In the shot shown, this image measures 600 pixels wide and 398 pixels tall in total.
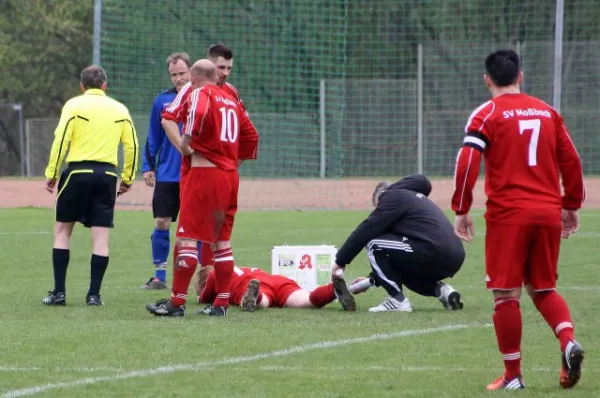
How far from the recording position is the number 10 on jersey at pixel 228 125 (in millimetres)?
9008

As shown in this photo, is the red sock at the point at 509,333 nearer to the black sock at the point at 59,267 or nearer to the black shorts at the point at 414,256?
the black shorts at the point at 414,256

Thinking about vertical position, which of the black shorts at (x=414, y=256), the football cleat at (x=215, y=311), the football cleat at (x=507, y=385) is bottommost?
the football cleat at (x=215, y=311)

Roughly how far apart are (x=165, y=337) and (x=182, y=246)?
1.26 m

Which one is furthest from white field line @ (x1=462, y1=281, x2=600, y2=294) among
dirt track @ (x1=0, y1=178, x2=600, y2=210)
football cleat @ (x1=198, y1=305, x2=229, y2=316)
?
dirt track @ (x1=0, y1=178, x2=600, y2=210)

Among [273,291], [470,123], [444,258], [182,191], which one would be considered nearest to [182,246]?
[182,191]

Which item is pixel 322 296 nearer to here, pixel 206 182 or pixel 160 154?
pixel 206 182

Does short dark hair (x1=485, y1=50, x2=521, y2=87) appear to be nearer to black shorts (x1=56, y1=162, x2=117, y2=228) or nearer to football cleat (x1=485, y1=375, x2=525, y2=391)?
football cleat (x1=485, y1=375, x2=525, y2=391)

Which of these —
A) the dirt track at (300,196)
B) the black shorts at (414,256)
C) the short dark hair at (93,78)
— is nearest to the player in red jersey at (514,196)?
the black shorts at (414,256)

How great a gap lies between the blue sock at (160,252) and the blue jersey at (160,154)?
58 centimetres

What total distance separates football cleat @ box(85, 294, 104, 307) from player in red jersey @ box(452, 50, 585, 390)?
441 cm

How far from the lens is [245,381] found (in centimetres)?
634

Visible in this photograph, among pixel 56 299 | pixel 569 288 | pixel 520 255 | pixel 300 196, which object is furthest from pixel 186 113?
pixel 300 196

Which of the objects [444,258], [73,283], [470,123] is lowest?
[73,283]

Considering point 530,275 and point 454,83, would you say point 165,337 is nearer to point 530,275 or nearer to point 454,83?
point 530,275
